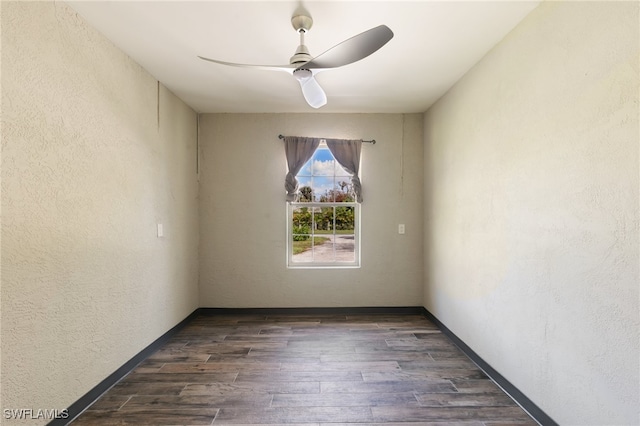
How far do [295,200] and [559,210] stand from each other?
2.66 meters

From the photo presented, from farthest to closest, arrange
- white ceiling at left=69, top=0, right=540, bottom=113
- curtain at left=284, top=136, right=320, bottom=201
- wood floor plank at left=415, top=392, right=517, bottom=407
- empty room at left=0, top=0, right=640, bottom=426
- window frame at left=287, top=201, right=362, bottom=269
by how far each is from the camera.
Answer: window frame at left=287, top=201, right=362, bottom=269, curtain at left=284, top=136, right=320, bottom=201, wood floor plank at left=415, top=392, right=517, bottom=407, white ceiling at left=69, top=0, right=540, bottom=113, empty room at left=0, top=0, right=640, bottom=426

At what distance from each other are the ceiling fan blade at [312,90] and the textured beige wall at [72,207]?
1.42 m

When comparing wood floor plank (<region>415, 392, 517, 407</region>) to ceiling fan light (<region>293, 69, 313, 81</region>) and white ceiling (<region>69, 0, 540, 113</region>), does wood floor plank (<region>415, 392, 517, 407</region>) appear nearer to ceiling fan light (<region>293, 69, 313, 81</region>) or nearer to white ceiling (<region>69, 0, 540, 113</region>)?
ceiling fan light (<region>293, 69, 313, 81</region>)

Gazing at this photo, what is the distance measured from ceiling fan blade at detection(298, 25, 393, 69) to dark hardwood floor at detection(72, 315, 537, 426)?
218cm

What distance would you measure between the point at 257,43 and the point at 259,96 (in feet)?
3.38

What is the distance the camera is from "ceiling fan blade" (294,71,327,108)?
2020 mm

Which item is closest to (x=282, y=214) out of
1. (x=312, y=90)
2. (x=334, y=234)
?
(x=334, y=234)

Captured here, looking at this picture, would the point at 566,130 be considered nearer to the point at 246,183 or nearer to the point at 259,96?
the point at 259,96

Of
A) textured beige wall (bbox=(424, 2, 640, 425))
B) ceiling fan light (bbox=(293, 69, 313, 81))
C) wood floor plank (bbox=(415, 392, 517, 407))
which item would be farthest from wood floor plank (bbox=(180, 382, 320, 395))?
ceiling fan light (bbox=(293, 69, 313, 81))

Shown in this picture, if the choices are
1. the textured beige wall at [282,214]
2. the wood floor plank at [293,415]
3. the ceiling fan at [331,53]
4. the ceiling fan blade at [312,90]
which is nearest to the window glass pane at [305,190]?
the textured beige wall at [282,214]

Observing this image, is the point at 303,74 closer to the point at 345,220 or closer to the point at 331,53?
the point at 331,53

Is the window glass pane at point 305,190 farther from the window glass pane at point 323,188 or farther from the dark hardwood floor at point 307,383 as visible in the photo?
the dark hardwood floor at point 307,383

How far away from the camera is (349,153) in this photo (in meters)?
3.75

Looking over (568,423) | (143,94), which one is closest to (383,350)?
(568,423)
